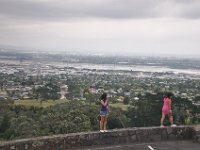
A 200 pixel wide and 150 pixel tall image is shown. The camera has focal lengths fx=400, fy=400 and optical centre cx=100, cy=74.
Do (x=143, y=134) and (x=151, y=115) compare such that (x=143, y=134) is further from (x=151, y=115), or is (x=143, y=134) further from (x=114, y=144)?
(x=151, y=115)

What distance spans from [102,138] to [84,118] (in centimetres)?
1985

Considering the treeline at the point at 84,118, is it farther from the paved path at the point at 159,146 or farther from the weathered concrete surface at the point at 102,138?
the paved path at the point at 159,146

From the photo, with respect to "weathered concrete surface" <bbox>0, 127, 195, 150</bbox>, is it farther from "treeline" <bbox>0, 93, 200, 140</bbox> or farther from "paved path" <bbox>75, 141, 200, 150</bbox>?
"treeline" <bbox>0, 93, 200, 140</bbox>

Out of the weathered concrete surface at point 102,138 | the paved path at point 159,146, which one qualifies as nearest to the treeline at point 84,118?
the weathered concrete surface at point 102,138

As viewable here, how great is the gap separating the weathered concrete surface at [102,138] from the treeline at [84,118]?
52.6 feet

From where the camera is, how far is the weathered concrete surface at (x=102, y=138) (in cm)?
775

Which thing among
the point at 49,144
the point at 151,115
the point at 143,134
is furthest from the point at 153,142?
the point at 151,115

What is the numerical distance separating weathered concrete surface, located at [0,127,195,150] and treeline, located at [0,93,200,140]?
52.6ft

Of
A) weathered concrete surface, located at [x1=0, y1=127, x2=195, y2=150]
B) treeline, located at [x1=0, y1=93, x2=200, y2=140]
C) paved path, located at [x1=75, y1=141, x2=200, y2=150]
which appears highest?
weathered concrete surface, located at [x1=0, y1=127, x2=195, y2=150]

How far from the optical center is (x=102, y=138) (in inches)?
346

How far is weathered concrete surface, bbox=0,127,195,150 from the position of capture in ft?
25.4

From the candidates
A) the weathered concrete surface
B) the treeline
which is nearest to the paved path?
the weathered concrete surface

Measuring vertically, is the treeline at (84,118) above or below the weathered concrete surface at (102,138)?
below

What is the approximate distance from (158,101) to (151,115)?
6.41ft
